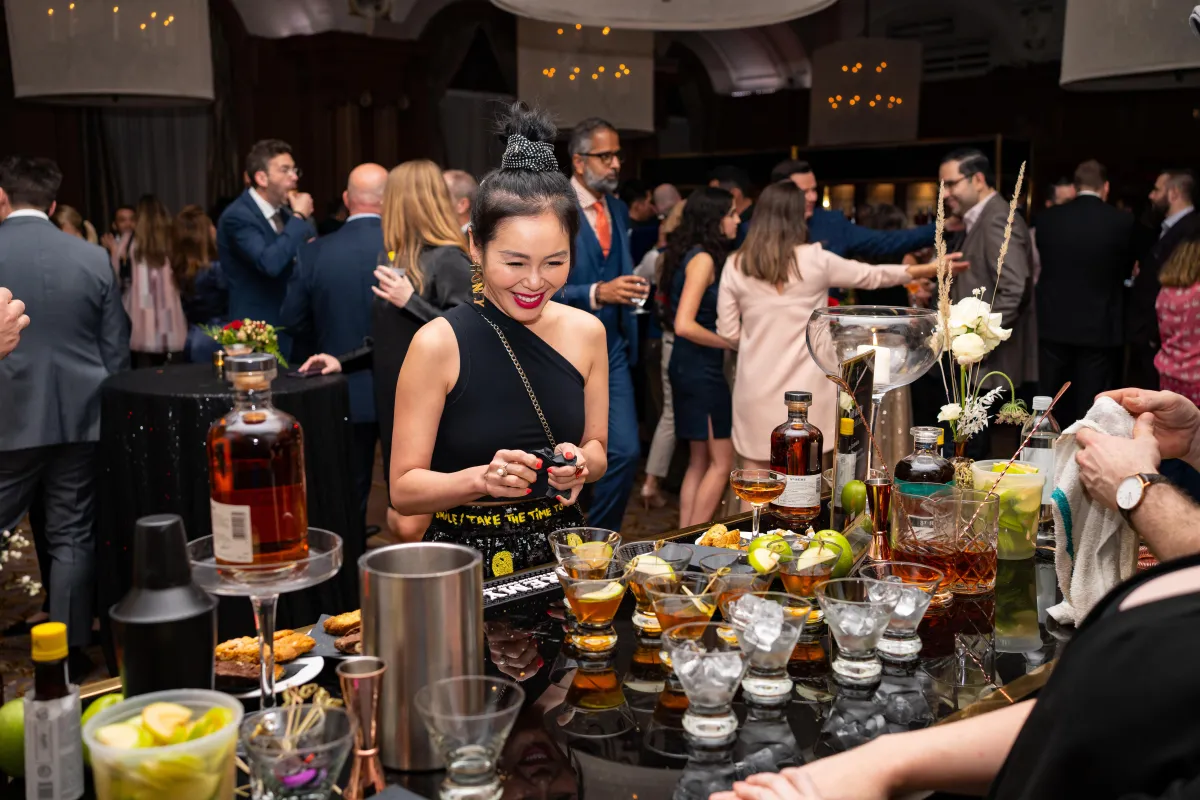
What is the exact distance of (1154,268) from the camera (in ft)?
20.7

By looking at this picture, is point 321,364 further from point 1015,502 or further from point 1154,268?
point 1154,268

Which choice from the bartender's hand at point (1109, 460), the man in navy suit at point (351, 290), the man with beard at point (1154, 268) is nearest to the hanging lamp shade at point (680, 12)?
the bartender's hand at point (1109, 460)

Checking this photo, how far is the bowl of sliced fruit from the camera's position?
3.20 ft

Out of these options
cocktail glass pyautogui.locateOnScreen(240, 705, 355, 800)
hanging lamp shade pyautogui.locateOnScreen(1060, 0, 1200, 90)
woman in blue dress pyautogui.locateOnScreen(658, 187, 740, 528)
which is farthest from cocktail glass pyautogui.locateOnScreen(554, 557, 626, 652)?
woman in blue dress pyautogui.locateOnScreen(658, 187, 740, 528)

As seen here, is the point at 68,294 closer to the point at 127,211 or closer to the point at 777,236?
the point at 777,236

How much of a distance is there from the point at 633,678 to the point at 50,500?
2987mm

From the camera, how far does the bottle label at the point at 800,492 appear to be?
82.4 inches

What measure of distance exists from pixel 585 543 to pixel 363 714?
55 cm

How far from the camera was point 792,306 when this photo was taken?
420 centimetres

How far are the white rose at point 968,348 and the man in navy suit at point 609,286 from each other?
6.29ft

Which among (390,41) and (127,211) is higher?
(390,41)

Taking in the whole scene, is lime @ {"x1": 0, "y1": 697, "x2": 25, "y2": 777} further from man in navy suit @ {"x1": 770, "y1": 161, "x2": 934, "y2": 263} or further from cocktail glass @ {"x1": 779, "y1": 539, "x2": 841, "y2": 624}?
man in navy suit @ {"x1": 770, "y1": 161, "x2": 934, "y2": 263}

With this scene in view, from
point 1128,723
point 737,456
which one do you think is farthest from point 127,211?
point 1128,723

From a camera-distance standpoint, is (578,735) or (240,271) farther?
(240,271)
